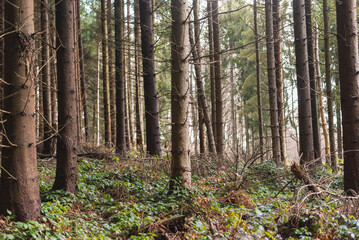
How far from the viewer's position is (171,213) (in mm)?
5062

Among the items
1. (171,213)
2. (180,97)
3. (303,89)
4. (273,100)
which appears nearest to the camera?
(171,213)

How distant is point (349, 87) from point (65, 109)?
5.41 meters

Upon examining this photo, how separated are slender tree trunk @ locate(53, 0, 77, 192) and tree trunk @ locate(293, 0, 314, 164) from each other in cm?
643

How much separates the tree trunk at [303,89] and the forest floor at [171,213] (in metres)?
2.59

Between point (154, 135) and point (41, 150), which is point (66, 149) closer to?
point (154, 135)

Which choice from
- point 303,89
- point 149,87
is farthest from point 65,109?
point 303,89

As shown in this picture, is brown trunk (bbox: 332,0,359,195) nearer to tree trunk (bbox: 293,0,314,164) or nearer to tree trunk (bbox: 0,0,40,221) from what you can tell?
tree trunk (bbox: 293,0,314,164)

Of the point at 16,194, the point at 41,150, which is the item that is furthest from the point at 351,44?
the point at 41,150

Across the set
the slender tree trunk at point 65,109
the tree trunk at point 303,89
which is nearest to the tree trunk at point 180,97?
the slender tree trunk at point 65,109

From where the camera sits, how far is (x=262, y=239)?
446cm

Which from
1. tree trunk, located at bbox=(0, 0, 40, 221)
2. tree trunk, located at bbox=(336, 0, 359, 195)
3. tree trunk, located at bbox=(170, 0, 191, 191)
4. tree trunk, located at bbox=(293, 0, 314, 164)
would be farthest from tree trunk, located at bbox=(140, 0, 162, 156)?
tree trunk, located at bbox=(0, 0, 40, 221)

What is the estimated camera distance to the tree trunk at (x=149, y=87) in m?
9.65

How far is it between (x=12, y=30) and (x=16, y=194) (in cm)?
219

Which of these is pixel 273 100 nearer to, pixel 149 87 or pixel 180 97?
pixel 149 87
